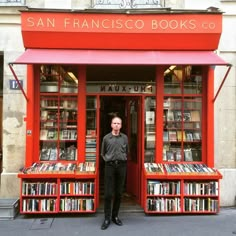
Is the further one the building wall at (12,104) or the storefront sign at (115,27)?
the building wall at (12,104)

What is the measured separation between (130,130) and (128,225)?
101 inches

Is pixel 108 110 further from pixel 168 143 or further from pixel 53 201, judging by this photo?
pixel 53 201

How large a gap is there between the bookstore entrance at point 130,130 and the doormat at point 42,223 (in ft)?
4.77

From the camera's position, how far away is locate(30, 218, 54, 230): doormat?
6535 millimetres

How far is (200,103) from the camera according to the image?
26.1 ft

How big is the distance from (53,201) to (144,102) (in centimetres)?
279

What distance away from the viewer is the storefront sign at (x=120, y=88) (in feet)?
25.8

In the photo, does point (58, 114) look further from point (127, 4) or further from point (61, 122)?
point (127, 4)

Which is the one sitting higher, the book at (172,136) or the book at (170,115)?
the book at (170,115)

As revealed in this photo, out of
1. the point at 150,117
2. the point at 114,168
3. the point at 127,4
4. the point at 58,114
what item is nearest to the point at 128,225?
the point at 114,168

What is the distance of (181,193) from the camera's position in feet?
23.4

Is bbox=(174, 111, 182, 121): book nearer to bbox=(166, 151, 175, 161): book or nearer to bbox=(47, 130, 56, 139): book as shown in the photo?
bbox=(166, 151, 175, 161): book

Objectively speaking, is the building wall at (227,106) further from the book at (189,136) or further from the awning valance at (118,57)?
the awning valance at (118,57)

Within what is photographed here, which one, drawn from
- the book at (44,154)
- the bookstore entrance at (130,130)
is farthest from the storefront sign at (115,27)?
the book at (44,154)
